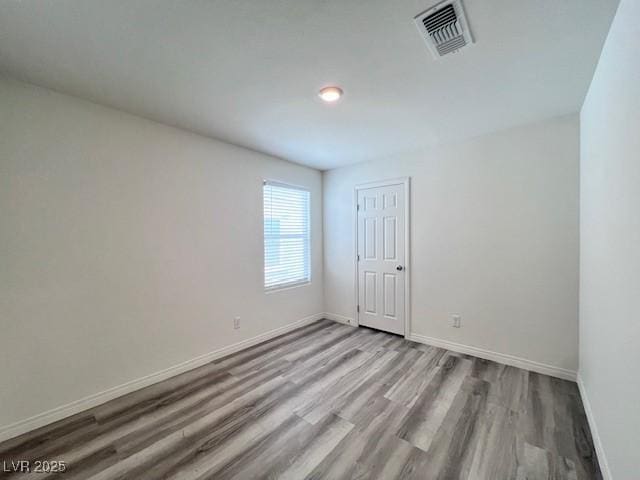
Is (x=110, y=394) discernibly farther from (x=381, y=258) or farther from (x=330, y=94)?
(x=381, y=258)

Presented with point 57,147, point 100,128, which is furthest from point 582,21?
point 57,147

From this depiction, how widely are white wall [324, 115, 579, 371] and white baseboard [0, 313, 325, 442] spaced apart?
2.33 metres

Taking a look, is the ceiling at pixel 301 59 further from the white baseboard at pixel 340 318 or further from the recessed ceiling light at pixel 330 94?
the white baseboard at pixel 340 318

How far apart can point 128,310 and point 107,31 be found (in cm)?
203

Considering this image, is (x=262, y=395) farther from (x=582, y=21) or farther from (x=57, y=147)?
(x=582, y=21)

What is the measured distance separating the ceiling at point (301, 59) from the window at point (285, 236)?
1.21 meters

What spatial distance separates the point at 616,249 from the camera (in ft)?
4.32

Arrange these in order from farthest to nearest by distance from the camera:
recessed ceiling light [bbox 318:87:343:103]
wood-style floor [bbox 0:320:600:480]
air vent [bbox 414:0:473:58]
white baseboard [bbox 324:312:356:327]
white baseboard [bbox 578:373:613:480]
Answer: white baseboard [bbox 324:312:356:327] → recessed ceiling light [bbox 318:87:343:103] → wood-style floor [bbox 0:320:600:480] → white baseboard [bbox 578:373:613:480] → air vent [bbox 414:0:473:58]

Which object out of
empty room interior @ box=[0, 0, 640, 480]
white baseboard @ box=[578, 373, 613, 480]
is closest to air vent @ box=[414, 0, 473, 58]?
empty room interior @ box=[0, 0, 640, 480]

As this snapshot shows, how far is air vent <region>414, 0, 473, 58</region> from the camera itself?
4.19 feet

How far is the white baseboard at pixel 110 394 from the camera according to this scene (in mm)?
1801

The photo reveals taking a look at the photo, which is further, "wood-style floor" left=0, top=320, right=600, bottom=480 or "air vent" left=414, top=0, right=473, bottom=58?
Result: "wood-style floor" left=0, top=320, right=600, bottom=480

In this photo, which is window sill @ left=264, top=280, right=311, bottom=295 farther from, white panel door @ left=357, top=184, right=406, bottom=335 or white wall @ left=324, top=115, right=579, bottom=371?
white wall @ left=324, top=115, right=579, bottom=371

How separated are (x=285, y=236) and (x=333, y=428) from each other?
95.9 inches
